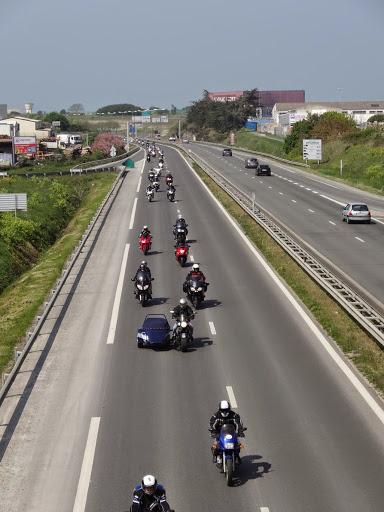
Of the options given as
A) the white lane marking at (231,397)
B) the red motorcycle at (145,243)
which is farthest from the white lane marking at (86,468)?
the red motorcycle at (145,243)

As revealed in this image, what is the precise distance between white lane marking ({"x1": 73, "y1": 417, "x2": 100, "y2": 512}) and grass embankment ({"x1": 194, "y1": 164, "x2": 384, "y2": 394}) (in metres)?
7.04

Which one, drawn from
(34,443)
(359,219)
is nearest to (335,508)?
(34,443)

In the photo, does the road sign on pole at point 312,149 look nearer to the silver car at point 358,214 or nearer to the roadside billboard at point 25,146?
the roadside billboard at point 25,146

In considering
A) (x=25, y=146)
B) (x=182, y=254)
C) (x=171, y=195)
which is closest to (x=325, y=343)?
(x=182, y=254)

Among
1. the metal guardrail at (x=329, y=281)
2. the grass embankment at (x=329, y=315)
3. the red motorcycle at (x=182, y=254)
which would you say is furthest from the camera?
the red motorcycle at (x=182, y=254)

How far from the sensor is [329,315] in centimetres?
2964

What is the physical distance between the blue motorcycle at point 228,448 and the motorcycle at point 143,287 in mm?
16328

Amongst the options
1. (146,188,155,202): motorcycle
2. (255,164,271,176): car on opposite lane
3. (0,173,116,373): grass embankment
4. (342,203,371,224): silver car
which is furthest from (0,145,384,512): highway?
(255,164,271,176): car on opposite lane

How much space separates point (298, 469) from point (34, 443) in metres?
5.64

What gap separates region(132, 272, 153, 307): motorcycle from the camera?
3234 cm

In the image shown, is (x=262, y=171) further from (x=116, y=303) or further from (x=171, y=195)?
(x=116, y=303)

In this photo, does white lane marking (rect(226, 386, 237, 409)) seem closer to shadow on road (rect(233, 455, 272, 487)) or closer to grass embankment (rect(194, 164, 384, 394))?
shadow on road (rect(233, 455, 272, 487))

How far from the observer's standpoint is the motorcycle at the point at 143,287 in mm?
32344

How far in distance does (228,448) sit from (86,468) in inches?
118
